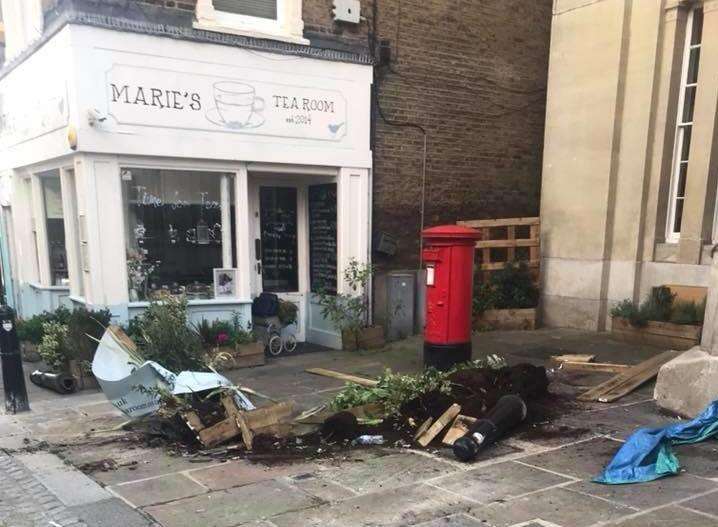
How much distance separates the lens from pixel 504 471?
4234 millimetres

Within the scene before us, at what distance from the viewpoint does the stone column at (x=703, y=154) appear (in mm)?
7742

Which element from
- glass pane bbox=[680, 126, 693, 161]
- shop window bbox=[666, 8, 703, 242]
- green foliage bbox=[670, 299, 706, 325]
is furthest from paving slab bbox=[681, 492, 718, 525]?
glass pane bbox=[680, 126, 693, 161]

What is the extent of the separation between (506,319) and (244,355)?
13.9ft

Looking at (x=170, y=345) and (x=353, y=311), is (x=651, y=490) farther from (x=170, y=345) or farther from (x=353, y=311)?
(x=353, y=311)

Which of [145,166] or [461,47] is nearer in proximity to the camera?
A: [145,166]

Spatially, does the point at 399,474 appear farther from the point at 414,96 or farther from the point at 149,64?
the point at 414,96

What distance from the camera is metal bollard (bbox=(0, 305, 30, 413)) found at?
5.77 metres

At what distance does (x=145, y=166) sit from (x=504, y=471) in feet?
18.8

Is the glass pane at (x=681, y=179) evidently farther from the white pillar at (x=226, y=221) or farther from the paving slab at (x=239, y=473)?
the paving slab at (x=239, y=473)

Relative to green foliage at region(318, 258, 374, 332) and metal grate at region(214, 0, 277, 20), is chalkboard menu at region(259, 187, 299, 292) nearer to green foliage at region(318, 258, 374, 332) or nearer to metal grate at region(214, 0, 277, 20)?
green foliage at region(318, 258, 374, 332)

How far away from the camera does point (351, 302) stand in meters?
8.85

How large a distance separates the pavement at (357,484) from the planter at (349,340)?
12.4 feet

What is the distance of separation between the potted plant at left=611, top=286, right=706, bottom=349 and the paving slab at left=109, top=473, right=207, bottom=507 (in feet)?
21.2

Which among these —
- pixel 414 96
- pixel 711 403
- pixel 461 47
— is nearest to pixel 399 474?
pixel 711 403
